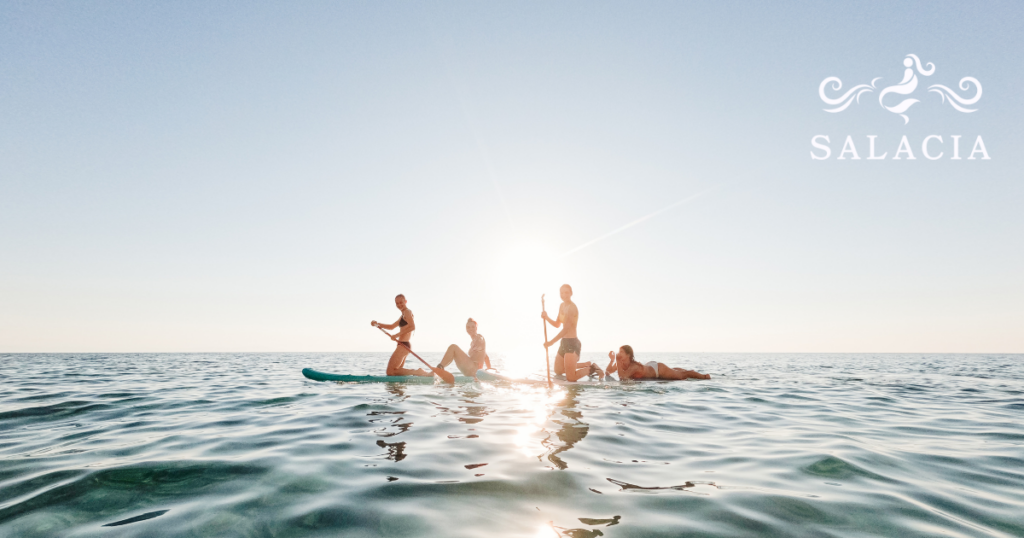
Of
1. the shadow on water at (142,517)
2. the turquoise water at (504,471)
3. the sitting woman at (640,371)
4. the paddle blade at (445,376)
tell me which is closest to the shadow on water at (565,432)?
the turquoise water at (504,471)

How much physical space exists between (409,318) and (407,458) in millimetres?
9396

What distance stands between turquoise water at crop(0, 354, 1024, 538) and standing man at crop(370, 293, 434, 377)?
5177mm

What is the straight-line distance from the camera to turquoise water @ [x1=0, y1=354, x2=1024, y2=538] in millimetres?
3102

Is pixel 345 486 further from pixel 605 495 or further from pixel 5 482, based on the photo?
pixel 5 482

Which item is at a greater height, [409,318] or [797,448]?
[409,318]

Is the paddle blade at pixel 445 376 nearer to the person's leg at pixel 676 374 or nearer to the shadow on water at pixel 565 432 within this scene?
the shadow on water at pixel 565 432

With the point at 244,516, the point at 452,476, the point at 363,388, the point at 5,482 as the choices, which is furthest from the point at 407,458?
the point at 363,388

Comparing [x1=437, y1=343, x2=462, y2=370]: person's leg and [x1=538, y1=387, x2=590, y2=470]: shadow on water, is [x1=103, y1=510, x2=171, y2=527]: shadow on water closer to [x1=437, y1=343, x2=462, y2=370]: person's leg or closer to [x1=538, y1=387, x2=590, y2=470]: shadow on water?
[x1=538, y1=387, x2=590, y2=470]: shadow on water

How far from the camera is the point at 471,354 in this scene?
14.7 meters

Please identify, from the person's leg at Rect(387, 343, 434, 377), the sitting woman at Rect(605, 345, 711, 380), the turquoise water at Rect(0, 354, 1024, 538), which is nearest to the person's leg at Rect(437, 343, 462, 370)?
the person's leg at Rect(387, 343, 434, 377)

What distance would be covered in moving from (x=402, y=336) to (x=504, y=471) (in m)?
10.2

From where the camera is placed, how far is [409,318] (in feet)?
45.5

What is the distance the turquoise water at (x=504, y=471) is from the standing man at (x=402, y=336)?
518cm

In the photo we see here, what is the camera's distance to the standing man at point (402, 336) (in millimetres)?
13602
